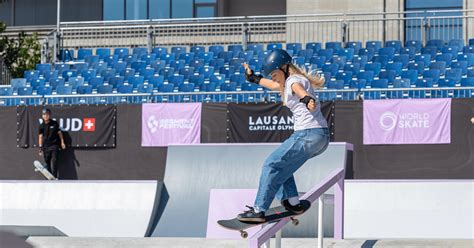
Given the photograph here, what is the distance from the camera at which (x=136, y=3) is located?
34844mm

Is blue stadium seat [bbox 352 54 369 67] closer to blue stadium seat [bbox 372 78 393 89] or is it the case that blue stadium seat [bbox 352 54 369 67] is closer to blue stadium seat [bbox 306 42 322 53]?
blue stadium seat [bbox 306 42 322 53]

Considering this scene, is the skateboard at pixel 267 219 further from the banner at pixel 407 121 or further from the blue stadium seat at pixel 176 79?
the blue stadium seat at pixel 176 79

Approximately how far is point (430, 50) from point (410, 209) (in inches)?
452

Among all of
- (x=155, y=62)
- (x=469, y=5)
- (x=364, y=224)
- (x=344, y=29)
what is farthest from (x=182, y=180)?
(x=469, y=5)

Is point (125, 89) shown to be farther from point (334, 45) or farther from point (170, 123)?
point (334, 45)

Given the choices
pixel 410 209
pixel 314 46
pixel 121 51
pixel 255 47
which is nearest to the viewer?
pixel 410 209

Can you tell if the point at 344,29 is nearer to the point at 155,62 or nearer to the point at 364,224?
the point at 155,62

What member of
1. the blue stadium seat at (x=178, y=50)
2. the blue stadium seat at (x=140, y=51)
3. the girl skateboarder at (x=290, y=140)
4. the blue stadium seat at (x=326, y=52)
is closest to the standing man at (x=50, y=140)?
the blue stadium seat at (x=140, y=51)

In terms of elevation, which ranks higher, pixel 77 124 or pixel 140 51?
pixel 140 51

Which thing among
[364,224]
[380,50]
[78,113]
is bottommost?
[364,224]

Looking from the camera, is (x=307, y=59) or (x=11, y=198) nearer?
(x=11, y=198)

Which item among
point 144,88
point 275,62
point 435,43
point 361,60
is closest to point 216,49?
point 144,88

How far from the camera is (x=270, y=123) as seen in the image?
20578 millimetres

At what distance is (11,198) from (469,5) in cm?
1544
